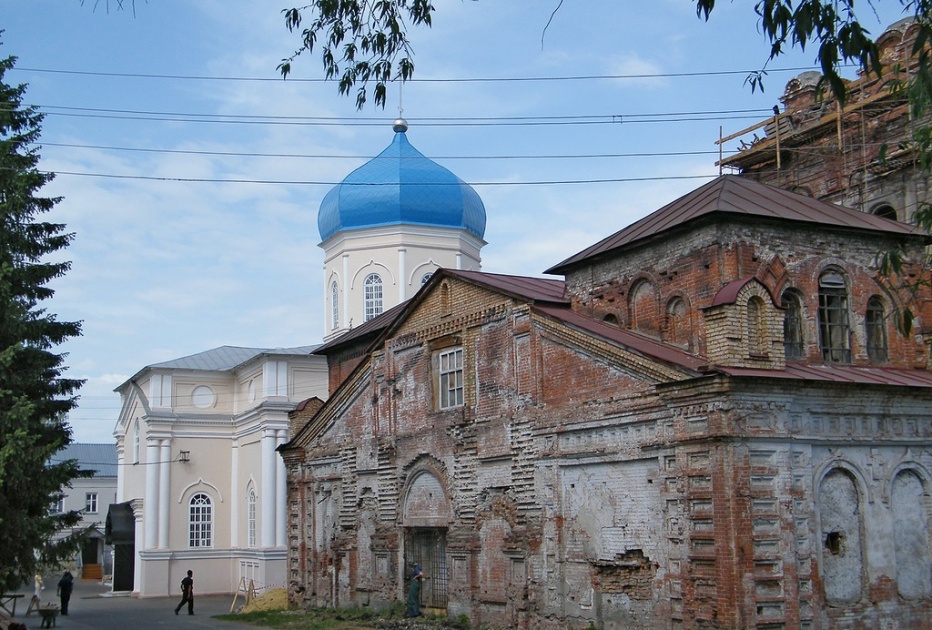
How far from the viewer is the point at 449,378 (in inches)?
831

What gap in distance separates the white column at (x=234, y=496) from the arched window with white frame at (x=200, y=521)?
718 mm

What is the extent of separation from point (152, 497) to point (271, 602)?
9880 mm

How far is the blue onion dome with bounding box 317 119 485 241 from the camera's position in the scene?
34438 millimetres

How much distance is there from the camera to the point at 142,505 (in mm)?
35781

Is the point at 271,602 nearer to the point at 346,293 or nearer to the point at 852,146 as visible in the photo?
the point at 346,293

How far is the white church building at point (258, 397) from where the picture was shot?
3416 centimetres

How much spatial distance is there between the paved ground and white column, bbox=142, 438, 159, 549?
2002mm

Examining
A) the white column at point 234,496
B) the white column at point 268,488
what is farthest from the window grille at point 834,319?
the white column at point 234,496

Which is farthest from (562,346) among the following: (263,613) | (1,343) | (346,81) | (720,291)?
(263,613)

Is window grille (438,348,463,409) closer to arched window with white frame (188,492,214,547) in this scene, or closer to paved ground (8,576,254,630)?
paved ground (8,576,254,630)

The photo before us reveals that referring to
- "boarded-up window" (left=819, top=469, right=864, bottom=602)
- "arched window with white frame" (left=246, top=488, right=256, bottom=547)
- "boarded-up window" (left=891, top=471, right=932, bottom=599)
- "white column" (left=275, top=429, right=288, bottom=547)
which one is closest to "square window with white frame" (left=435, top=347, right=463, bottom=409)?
"boarded-up window" (left=819, top=469, right=864, bottom=602)

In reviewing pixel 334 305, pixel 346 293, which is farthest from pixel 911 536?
pixel 334 305

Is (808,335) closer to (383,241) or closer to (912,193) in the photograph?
(912,193)

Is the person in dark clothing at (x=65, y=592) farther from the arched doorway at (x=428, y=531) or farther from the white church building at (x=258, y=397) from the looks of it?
the arched doorway at (x=428, y=531)
